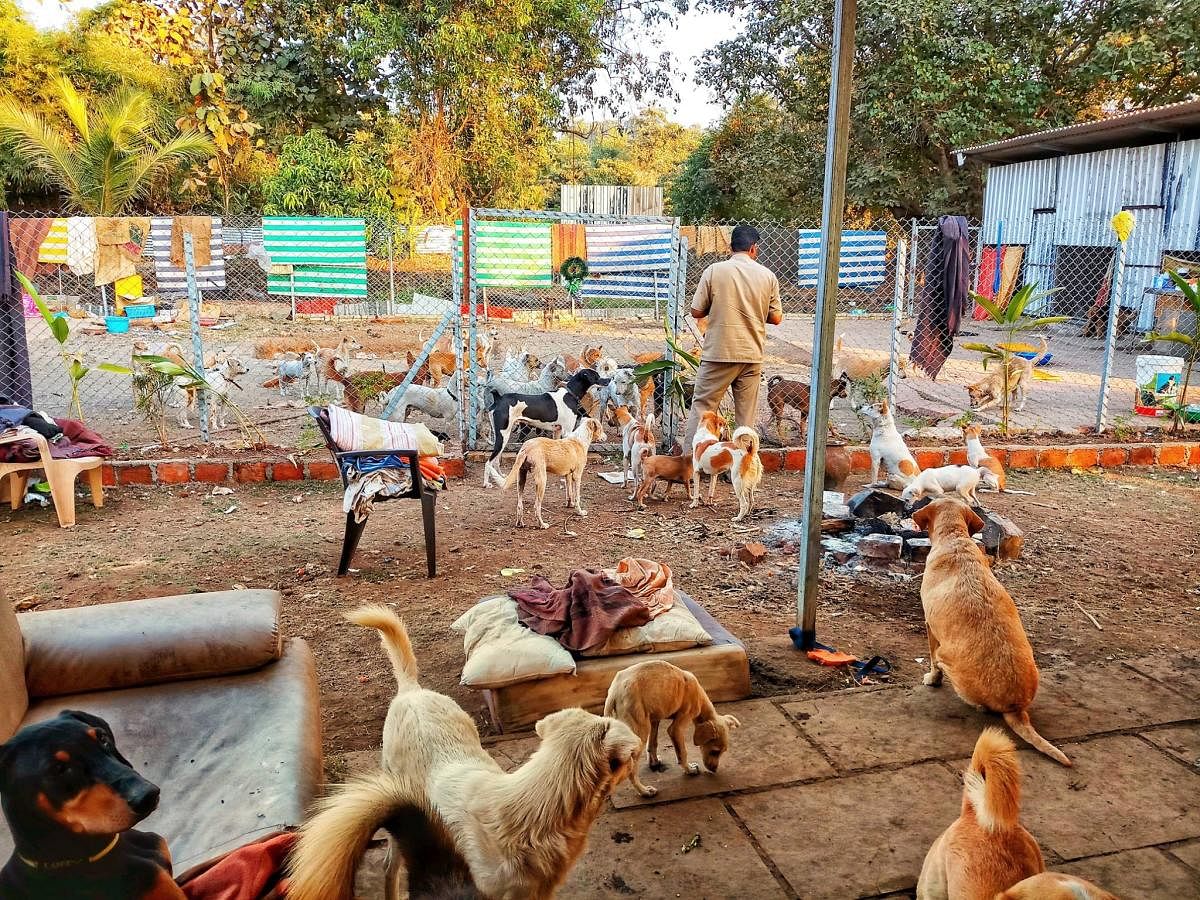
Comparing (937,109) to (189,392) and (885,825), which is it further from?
(885,825)

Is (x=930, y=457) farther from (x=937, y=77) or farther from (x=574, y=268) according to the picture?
(x=937, y=77)

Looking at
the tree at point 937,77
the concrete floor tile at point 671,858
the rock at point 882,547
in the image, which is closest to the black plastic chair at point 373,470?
the rock at point 882,547

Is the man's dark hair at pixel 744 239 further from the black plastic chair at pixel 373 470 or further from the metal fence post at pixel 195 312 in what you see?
the metal fence post at pixel 195 312

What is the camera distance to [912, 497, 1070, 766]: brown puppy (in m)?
3.62

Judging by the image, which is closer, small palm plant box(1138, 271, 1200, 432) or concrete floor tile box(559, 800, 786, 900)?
concrete floor tile box(559, 800, 786, 900)

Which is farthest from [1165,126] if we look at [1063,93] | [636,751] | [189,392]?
[636,751]

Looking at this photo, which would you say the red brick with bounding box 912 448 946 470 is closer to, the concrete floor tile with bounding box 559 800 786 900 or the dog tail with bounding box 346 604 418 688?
the concrete floor tile with bounding box 559 800 786 900

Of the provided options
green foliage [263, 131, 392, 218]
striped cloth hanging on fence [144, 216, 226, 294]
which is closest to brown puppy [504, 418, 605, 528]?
striped cloth hanging on fence [144, 216, 226, 294]

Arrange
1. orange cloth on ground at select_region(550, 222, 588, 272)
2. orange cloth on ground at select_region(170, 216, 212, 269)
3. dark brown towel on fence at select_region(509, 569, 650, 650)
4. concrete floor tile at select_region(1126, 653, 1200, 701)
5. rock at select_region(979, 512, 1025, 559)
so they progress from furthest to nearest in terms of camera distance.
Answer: orange cloth on ground at select_region(550, 222, 588, 272) < orange cloth on ground at select_region(170, 216, 212, 269) < rock at select_region(979, 512, 1025, 559) < concrete floor tile at select_region(1126, 653, 1200, 701) < dark brown towel on fence at select_region(509, 569, 650, 650)

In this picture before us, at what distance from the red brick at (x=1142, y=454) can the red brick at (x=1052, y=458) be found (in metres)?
0.75

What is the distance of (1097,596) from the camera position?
223 inches

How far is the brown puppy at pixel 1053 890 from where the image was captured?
191 centimetres

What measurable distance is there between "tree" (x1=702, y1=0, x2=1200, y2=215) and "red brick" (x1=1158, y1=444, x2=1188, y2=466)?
46.6 ft

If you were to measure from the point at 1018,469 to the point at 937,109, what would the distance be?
51.5 ft
